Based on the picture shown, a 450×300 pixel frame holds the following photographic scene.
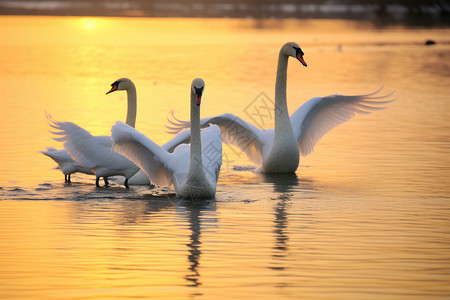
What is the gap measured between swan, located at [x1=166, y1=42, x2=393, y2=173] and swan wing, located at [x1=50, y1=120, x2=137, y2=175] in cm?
168

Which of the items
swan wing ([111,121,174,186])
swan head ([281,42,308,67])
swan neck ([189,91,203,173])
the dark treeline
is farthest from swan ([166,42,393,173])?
the dark treeline

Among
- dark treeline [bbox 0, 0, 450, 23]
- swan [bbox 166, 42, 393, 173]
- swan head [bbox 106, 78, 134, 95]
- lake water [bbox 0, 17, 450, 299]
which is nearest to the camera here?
lake water [bbox 0, 17, 450, 299]

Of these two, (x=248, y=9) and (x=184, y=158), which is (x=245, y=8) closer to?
(x=248, y=9)

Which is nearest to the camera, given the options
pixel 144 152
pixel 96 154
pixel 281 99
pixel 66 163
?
pixel 144 152

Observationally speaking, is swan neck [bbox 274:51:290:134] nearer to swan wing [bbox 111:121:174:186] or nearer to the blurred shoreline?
swan wing [bbox 111:121:174:186]

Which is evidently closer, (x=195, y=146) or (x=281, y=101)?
(x=195, y=146)

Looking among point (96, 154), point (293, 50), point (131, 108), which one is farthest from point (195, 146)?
point (293, 50)

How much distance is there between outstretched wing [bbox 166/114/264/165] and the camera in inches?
540

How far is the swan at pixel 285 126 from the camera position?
531 inches

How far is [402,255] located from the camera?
8.73m

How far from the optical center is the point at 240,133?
14.0 meters

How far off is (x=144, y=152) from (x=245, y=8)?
328 feet

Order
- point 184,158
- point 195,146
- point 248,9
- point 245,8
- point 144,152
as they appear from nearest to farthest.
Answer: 1. point 195,146
2. point 144,152
3. point 184,158
4. point 248,9
5. point 245,8

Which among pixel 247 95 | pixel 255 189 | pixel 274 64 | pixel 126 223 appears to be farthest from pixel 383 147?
pixel 274 64
